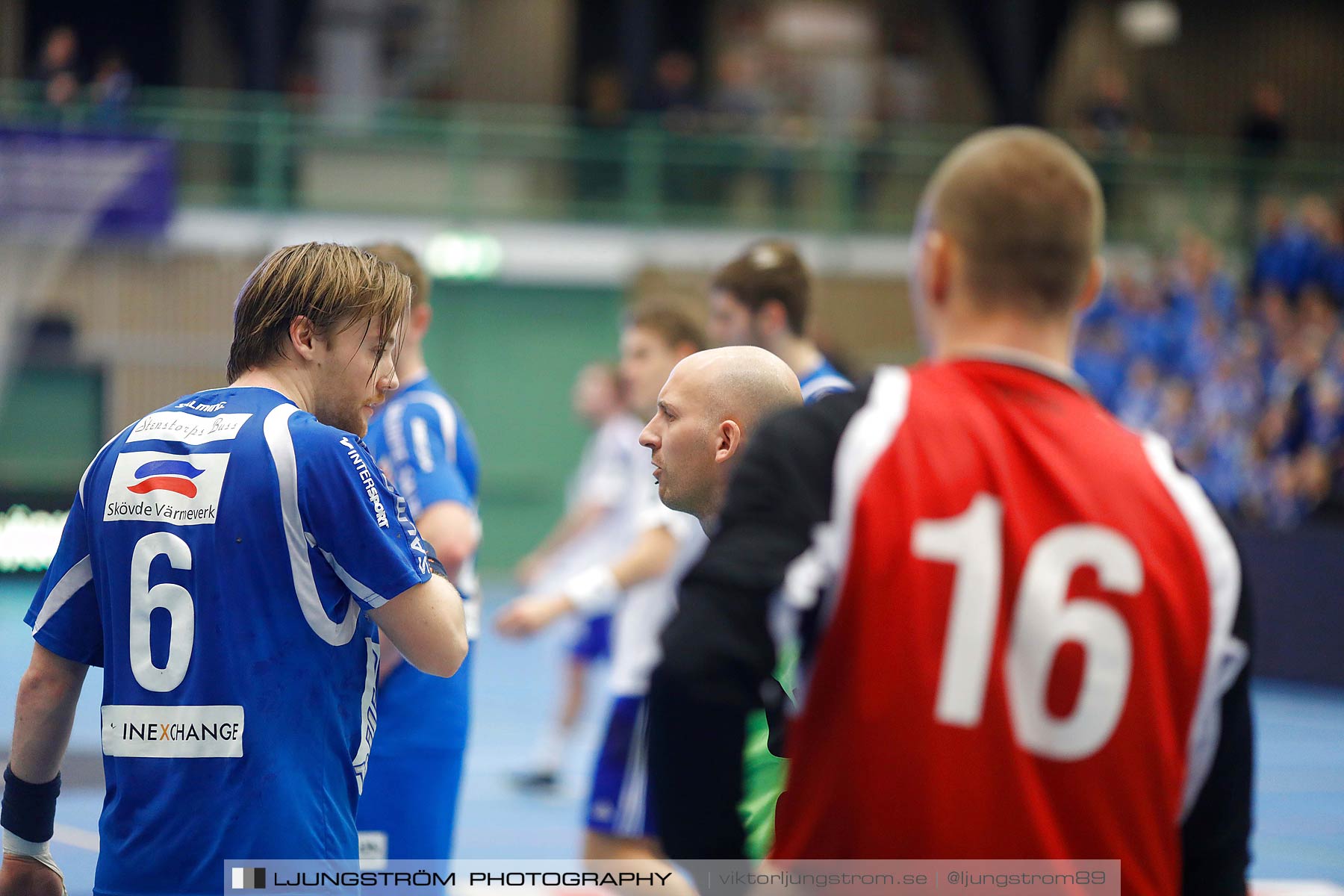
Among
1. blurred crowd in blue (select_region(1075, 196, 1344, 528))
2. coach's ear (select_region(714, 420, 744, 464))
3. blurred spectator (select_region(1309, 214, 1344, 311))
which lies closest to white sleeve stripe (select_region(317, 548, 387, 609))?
coach's ear (select_region(714, 420, 744, 464))

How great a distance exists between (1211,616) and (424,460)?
8.42 feet

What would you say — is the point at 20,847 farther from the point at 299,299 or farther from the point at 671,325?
the point at 671,325

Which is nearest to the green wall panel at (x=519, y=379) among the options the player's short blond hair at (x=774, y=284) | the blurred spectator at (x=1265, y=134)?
the blurred spectator at (x=1265, y=134)

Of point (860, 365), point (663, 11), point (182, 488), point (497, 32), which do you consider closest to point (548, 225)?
point (860, 365)

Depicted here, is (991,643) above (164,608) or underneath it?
above

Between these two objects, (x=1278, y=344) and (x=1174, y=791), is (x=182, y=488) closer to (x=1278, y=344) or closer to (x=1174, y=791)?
(x=1174, y=791)

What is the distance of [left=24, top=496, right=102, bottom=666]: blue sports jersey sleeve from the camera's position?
8.82ft

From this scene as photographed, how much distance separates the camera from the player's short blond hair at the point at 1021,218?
1.97 meters

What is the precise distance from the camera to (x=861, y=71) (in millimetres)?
25422

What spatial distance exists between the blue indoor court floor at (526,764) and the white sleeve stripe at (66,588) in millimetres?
2371

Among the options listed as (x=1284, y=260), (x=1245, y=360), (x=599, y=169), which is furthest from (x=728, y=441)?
(x=1284, y=260)

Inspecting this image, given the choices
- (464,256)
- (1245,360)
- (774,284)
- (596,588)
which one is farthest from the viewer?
(464,256)

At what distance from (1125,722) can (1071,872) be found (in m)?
0.21

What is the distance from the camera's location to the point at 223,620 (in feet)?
8.41
